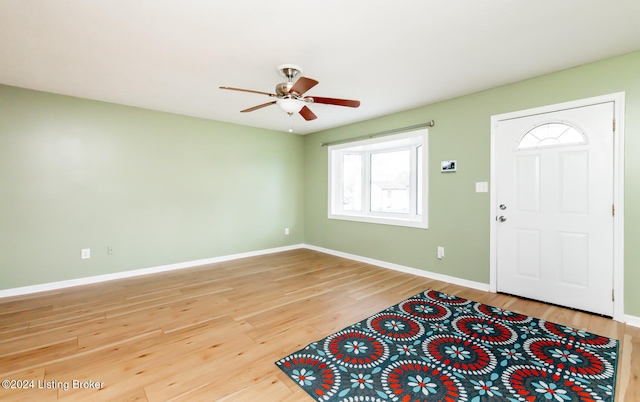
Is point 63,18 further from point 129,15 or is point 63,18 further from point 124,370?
point 124,370

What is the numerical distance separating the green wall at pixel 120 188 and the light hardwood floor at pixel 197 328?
1.65 feet

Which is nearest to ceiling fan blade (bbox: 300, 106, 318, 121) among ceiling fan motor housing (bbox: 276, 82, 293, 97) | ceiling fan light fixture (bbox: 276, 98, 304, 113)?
ceiling fan light fixture (bbox: 276, 98, 304, 113)

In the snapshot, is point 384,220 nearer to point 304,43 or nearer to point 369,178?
point 369,178

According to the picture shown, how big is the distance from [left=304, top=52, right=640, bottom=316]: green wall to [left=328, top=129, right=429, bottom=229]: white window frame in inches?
4.1

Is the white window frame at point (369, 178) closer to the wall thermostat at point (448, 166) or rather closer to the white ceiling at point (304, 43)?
the wall thermostat at point (448, 166)

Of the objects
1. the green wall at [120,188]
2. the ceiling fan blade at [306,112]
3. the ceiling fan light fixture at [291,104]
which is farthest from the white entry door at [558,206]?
the green wall at [120,188]

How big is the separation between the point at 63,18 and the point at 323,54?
1.93 m

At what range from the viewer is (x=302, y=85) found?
237 cm

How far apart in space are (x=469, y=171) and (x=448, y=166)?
282 millimetres

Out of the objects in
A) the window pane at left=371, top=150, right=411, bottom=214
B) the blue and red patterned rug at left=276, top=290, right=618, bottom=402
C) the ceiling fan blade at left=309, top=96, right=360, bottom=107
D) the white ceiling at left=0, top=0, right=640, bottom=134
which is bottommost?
the blue and red patterned rug at left=276, top=290, right=618, bottom=402

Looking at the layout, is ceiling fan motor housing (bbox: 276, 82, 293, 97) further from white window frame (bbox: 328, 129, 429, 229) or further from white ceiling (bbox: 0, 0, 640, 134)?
white window frame (bbox: 328, 129, 429, 229)

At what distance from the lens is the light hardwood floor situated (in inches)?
70.6

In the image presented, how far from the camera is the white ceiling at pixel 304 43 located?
A: 1.95 metres

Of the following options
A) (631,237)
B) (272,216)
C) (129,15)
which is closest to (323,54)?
(129,15)
